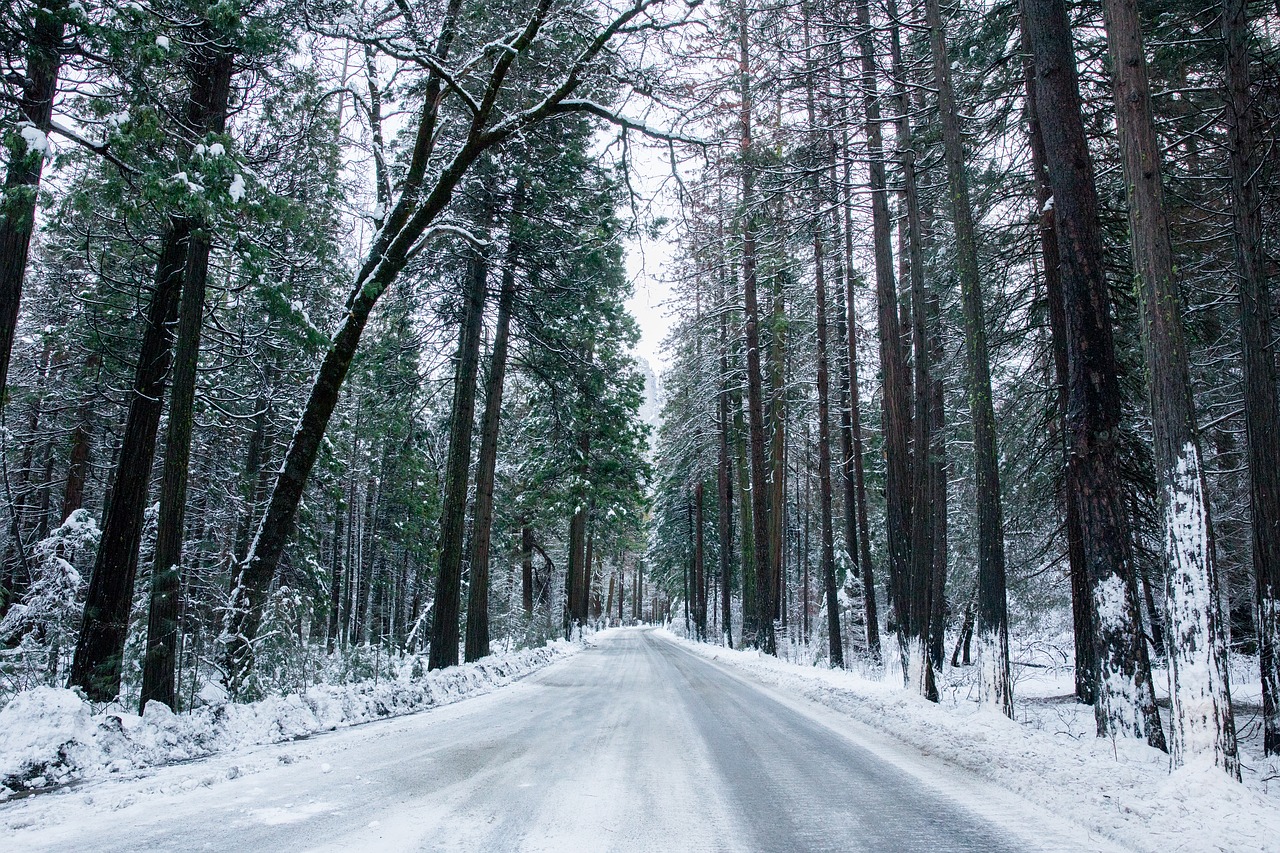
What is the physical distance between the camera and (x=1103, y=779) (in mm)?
4449

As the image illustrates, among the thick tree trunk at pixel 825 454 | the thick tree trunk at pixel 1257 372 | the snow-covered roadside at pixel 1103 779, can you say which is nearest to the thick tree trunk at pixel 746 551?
the thick tree trunk at pixel 825 454

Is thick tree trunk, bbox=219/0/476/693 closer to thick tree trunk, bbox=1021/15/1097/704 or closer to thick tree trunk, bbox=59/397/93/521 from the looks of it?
thick tree trunk, bbox=1021/15/1097/704

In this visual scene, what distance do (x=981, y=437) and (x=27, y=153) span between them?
11.2 m

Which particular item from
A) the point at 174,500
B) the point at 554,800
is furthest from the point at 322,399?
the point at 554,800

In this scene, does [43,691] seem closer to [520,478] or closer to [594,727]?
[594,727]

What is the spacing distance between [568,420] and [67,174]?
10756 mm

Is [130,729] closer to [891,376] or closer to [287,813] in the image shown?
[287,813]

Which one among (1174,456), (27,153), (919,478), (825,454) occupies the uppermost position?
(27,153)

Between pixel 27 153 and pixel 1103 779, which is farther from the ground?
pixel 27 153

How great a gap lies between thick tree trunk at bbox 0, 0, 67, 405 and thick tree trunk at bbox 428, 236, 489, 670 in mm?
5951

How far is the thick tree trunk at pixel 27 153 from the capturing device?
6.27m

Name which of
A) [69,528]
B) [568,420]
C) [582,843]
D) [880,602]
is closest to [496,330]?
[568,420]

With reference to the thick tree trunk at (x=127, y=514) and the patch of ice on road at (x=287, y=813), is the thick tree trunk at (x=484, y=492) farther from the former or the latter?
the patch of ice on road at (x=287, y=813)

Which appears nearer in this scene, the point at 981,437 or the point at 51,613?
the point at 51,613
